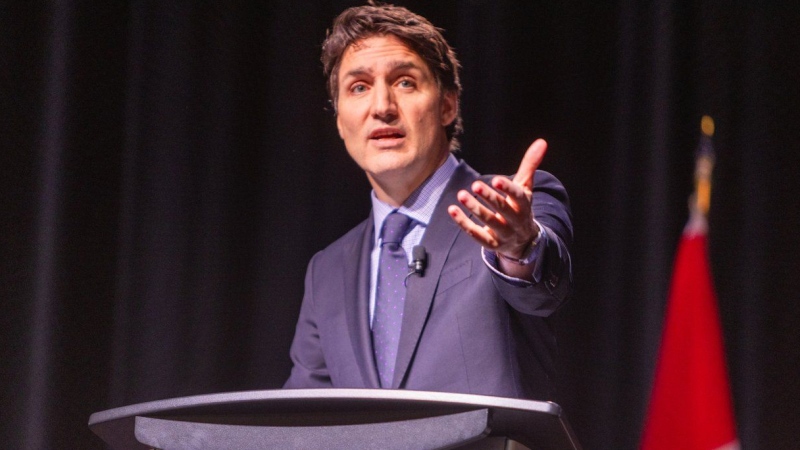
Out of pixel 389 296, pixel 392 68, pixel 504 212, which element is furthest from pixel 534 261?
pixel 392 68

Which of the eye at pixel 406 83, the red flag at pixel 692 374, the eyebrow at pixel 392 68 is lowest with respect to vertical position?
the red flag at pixel 692 374

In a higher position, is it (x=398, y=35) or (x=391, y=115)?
(x=398, y=35)

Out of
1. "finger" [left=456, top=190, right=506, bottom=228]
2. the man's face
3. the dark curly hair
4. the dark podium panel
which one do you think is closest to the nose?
the man's face

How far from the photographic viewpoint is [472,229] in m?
1.16

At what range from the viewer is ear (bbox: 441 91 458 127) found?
2182 mm

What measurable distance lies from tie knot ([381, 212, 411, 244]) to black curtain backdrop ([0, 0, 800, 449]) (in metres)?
0.75

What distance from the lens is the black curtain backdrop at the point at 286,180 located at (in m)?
2.48

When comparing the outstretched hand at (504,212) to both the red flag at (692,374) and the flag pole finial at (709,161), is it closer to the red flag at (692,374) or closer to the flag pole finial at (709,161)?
the red flag at (692,374)

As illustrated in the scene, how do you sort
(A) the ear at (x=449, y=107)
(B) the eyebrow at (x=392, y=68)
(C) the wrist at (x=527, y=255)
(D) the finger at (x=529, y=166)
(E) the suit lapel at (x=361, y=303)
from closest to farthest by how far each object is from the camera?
(D) the finger at (x=529, y=166) → (C) the wrist at (x=527, y=255) → (E) the suit lapel at (x=361, y=303) → (B) the eyebrow at (x=392, y=68) → (A) the ear at (x=449, y=107)

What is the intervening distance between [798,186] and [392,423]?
201 cm

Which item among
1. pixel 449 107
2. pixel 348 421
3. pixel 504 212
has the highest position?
pixel 449 107

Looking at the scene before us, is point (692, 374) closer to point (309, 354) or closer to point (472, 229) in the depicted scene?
point (309, 354)

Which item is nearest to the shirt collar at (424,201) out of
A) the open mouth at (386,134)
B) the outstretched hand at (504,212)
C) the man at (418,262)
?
the man at (418,262)

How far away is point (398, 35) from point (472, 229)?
3.42ft
